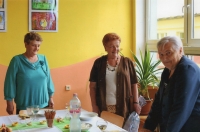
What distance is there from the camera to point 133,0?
423 cm

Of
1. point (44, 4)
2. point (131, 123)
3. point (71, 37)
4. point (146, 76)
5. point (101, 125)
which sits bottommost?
point (131, 123)

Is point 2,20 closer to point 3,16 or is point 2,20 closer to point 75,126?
point 3,16

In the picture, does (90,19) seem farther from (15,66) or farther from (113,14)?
(15,66)

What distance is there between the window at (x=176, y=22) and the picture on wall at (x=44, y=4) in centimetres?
138

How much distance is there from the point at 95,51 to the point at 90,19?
443 millimetres

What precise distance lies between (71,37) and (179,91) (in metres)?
2.30

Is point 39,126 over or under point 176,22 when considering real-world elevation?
under

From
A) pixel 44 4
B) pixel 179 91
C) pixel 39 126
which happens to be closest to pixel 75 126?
pixel 39 126

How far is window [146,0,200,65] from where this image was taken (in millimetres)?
3543

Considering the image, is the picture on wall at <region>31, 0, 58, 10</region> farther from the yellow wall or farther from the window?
the window

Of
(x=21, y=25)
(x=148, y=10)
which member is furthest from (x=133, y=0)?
(x=21, y=25)

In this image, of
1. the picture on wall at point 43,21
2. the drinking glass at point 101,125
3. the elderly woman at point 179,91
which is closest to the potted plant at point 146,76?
the picture on wall at point 43,21

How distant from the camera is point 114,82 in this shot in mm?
2738

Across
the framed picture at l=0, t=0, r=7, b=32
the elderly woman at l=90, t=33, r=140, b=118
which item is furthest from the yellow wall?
the elderly woman at l=90, t=33, r=140, b=118
